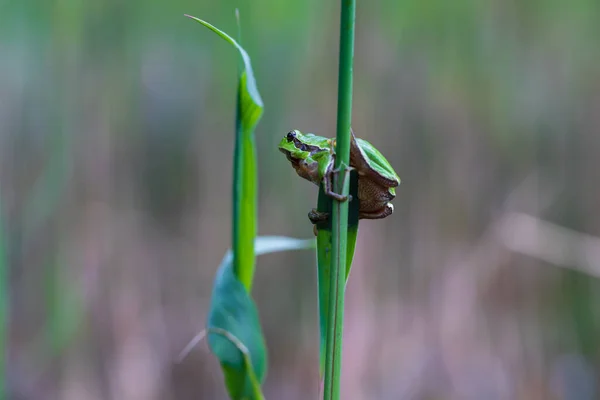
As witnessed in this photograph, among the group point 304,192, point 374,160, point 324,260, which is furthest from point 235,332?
point 304,192

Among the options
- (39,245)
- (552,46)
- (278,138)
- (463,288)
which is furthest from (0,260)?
(552,46)

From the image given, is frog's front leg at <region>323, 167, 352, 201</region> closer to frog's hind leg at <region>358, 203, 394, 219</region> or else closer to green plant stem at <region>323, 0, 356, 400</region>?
green plant stem at <region>323, 0, 356, 400</region>

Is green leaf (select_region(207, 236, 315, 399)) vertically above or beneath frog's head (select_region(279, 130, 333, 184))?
beneath

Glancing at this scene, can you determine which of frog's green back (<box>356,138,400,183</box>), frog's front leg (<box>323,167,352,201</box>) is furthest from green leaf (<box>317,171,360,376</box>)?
frog's green back (<box>356,138,400,183</box>)

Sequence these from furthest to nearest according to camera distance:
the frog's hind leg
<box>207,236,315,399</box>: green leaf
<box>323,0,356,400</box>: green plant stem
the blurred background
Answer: the blurred background, the frog's hind leg, <box>207,236,315,399</box>: green leaf, <box>323,0,356,400</box>: green plant stem

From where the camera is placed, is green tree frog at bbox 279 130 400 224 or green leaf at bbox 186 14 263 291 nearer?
green leaf at bbox 186 14 263 291

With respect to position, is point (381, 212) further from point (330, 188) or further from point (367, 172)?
point (330, 188)
